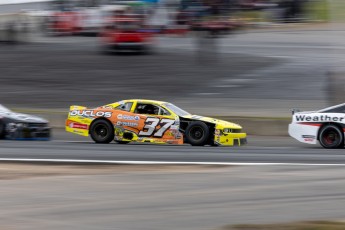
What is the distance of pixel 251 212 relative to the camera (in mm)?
9359

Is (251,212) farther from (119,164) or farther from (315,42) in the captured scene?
(315,42)

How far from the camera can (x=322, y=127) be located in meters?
16.4

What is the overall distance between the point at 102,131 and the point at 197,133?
192 centimetres

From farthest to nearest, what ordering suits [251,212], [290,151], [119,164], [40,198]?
[290,151] → [119,164] → [40,198] → [251,212]

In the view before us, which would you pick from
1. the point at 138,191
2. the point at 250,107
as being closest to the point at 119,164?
the point at 138,191

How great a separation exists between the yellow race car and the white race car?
3.91 feet

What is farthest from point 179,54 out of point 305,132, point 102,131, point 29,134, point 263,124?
point 305,132

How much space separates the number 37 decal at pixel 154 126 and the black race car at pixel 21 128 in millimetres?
2374

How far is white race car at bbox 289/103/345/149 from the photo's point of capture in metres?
16.3

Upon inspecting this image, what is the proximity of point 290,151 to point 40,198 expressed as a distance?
20.4 feet

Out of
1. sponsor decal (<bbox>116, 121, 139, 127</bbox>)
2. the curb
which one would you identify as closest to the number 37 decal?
sponsor decal (<bbox>116, 121, 139, 127</bbox>)

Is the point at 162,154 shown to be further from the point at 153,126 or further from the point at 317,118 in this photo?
the point at 317,118

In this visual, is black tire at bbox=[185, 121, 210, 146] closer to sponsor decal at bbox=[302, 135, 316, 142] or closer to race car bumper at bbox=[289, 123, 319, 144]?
race car bumper at bbox=[289, 123, 319, 144]

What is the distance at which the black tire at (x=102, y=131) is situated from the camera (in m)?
17.1
